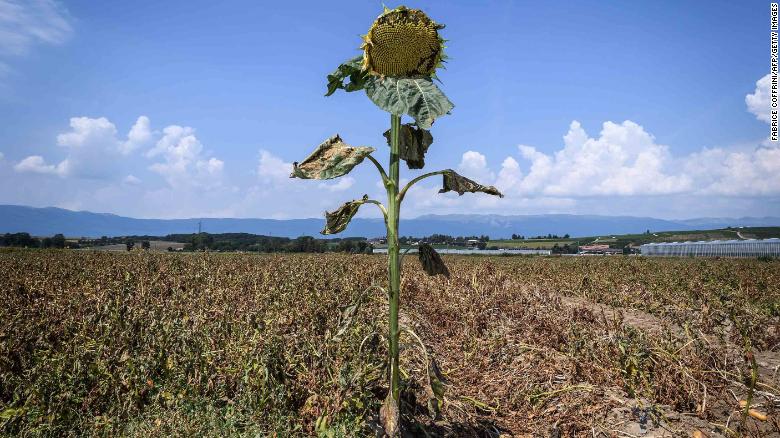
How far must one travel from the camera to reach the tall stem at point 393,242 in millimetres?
3018

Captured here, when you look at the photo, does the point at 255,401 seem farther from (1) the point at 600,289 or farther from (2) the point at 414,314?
(1) the point at 600,289

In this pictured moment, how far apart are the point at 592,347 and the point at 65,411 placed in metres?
5.56

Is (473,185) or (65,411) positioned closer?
(473,185)

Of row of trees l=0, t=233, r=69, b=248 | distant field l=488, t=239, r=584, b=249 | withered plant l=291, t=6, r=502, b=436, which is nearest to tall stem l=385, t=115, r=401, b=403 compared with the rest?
withered plant l=291, t=6, r=502, b=436

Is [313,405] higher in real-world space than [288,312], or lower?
lower

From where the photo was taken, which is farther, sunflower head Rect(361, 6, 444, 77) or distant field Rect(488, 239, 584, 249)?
distant field Rect(488, 239, 584, 249)

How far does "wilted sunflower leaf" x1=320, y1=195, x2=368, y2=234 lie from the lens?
2.99 m

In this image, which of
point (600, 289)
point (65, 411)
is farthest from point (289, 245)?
point (65, 411)

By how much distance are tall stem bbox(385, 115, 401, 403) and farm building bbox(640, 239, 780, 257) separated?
157ft

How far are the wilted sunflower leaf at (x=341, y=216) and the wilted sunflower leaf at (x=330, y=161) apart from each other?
31 cm

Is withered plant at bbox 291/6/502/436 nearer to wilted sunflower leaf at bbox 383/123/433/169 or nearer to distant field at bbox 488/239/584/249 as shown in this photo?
wilted sunflower leaf at bbox 383/123/433/169

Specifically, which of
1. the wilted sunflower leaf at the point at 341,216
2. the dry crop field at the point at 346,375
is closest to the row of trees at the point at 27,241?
the dry crop field at the point at 346,375

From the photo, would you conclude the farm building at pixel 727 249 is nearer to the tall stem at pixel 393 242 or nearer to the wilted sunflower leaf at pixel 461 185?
the wilted sunflower leaf at pixel 461 185

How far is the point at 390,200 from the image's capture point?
10.0 ft
